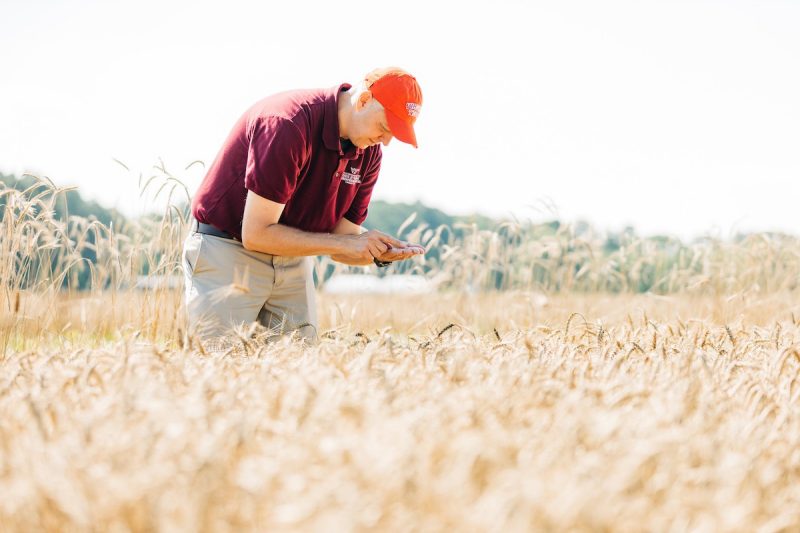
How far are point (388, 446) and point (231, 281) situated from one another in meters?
2.83

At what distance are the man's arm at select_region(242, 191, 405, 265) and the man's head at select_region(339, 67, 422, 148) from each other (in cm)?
51

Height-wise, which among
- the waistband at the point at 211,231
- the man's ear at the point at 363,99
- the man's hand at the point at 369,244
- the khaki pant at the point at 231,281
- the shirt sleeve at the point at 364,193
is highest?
the man's ear at the point at 363,99

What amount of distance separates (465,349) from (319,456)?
1325mm

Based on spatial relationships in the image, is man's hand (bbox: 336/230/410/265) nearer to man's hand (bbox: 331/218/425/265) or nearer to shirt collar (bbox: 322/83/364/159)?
man's hand (bbox: 331/218/425/265)

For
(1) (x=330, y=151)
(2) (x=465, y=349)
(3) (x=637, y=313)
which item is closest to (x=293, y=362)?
(2) (x=465, y=349)

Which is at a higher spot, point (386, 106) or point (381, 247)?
point (386, 106)

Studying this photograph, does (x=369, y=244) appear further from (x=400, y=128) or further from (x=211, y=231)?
(x=211, y=231)

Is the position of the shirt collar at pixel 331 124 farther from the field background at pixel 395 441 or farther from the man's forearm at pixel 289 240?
the field background at pixel 395 441

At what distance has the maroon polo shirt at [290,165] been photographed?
366 cm

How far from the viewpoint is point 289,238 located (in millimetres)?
3775

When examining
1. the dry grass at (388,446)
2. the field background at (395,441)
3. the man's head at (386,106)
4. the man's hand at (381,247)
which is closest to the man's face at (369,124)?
the man's head at (386,106)

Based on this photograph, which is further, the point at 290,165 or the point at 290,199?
the point at 290,199

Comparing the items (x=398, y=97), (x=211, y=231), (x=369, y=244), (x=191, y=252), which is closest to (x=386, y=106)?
(x=398, y=97)

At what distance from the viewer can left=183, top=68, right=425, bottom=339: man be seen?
371 cm
